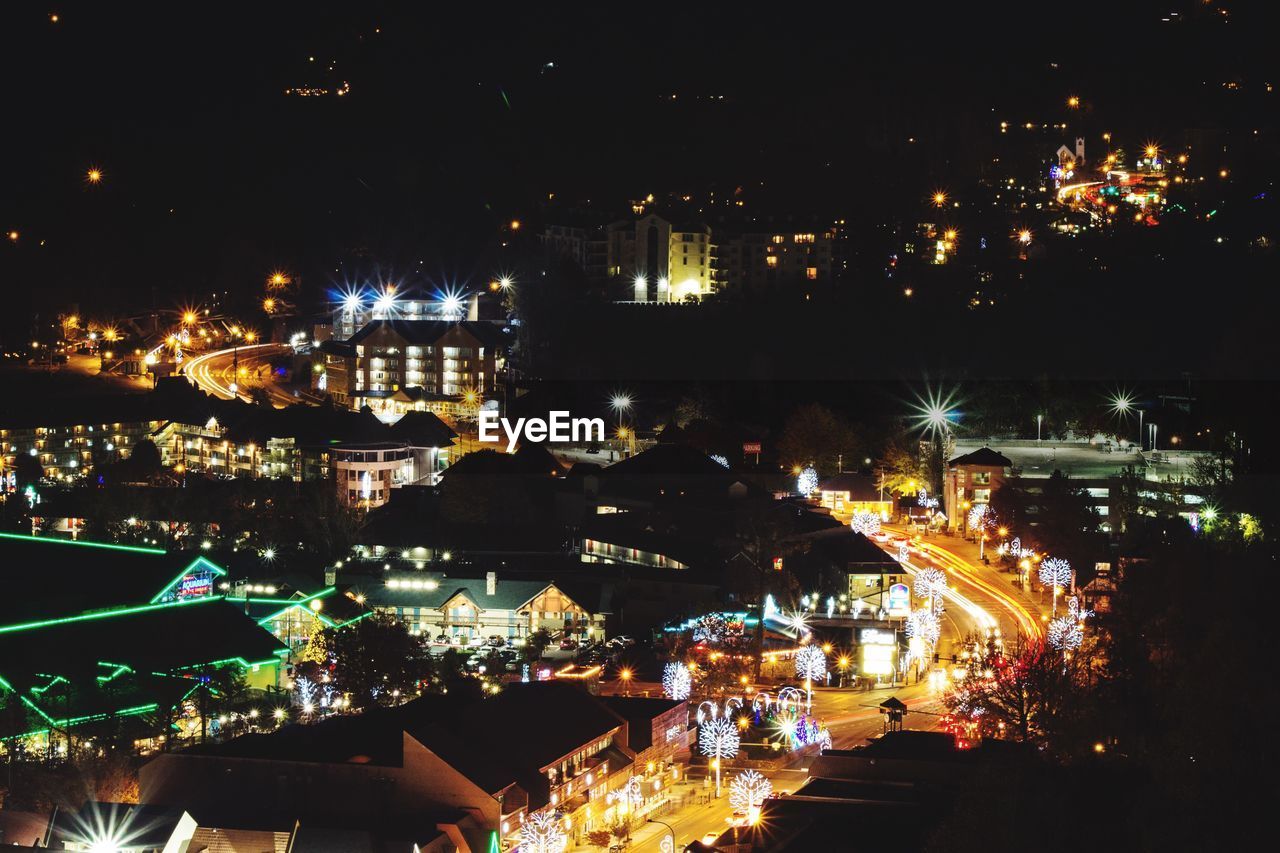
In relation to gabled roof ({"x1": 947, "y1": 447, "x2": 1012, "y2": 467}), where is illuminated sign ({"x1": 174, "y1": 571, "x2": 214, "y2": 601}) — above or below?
below

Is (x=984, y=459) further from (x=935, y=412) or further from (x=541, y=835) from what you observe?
(x=541, y=835)

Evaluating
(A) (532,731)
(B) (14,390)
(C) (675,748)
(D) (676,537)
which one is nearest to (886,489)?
Result: (D) (676,537)

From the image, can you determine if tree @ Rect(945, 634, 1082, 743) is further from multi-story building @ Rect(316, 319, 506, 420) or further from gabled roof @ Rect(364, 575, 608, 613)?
multi-story building @ Rect(316, 319, 506, 420)

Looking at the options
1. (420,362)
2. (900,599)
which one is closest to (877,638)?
(900,599)

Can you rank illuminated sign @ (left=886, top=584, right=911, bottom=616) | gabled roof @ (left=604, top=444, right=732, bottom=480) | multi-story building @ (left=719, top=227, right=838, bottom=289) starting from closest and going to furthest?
illuminated sign @ (left=886, top=584, right=911, bottom=616)
gabled roof @ (left=604, top=444, right=732, bottom=480)
multi-story building @ (left=719, top=227, right=838, bottom=289)

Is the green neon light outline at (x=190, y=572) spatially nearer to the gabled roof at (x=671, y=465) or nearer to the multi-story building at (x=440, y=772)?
the multi-story building at (x=440, y=772)

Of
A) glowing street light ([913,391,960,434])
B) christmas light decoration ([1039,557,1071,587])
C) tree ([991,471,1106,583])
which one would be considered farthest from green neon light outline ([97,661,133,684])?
glowing street light ([913,391,960,434])
